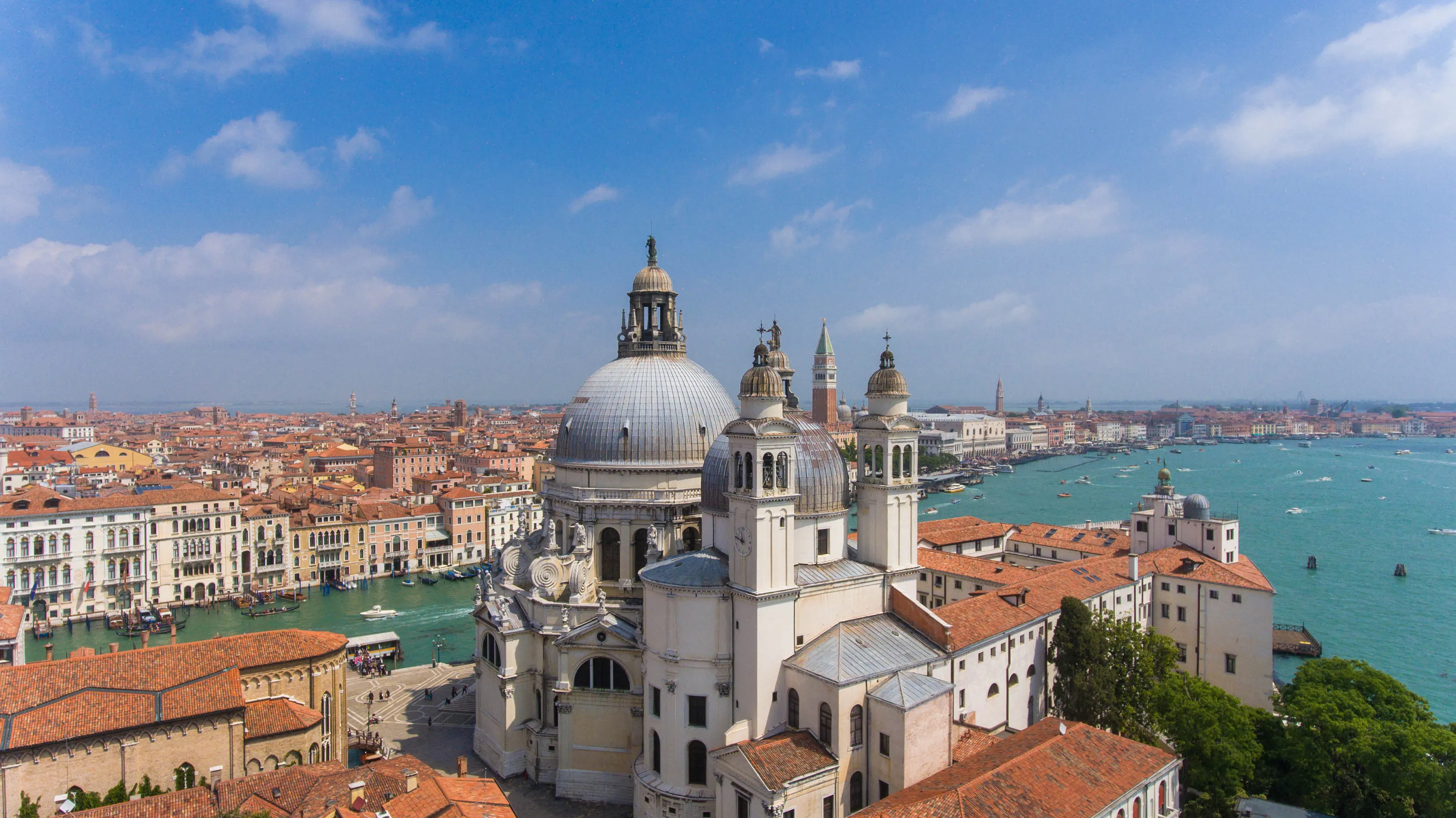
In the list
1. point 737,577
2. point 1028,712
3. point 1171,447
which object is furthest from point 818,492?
point 1171,447

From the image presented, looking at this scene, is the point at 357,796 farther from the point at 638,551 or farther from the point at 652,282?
the point at 652,282

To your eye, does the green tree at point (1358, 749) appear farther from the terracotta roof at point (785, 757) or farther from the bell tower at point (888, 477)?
the terracotta roof at point (785, 757)

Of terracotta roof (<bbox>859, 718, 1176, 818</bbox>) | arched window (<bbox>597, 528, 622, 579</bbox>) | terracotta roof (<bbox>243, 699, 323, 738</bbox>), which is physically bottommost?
terracotta roof (<bbox>243, 699, 323, 738</bbox>)

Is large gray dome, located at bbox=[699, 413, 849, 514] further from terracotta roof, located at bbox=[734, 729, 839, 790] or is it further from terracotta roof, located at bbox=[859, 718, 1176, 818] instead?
terracotta roof, located at bbox=[859, 718, 1176, 818]

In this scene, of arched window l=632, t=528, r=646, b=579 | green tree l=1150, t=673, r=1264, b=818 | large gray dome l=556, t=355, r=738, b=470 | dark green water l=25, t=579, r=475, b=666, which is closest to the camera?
green tree l=1150, t=673, r=1264, b=818

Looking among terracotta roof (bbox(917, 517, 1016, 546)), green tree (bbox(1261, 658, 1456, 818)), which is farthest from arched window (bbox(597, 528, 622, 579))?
green tree (bbox(1261, 658, 1456, 818))

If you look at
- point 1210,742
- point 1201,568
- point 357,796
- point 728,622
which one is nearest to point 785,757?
point 728,622

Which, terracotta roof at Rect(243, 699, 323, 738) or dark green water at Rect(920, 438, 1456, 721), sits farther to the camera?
dark green water at Rect(920, 438, 1456, 721)
